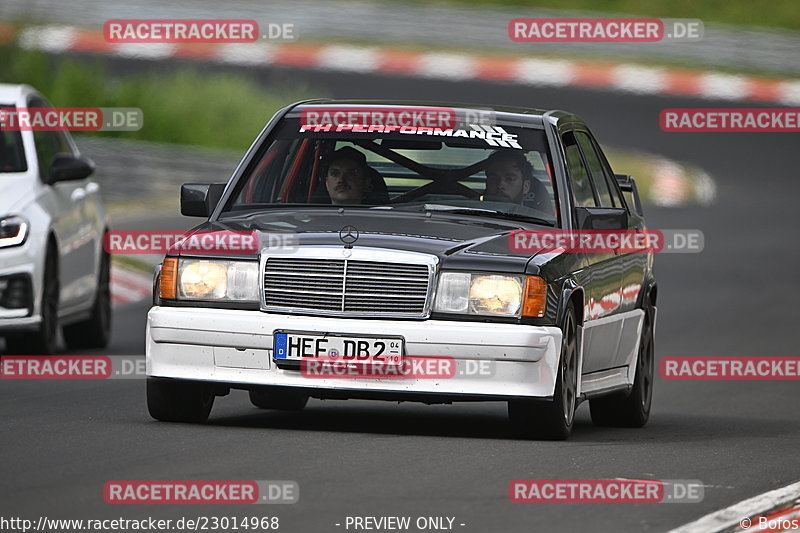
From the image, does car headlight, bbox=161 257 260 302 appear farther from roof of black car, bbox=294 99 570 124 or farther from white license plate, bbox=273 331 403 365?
roof of black car, bbox=294 99 570 124

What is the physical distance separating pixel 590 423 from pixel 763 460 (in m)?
2.17

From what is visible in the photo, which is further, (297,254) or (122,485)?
(297,254)

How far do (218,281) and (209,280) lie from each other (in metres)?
0.05

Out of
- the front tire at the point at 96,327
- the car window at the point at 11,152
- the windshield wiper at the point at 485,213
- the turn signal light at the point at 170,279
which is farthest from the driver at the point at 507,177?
the front tire at the point at 96,327

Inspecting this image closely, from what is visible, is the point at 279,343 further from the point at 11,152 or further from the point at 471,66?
the point at 471,66

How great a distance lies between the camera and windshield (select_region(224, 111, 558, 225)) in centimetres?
997

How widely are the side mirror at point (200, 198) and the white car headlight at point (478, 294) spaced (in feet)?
5.39

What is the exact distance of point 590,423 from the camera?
11.4 m

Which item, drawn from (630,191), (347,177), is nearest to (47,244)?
(347,177)

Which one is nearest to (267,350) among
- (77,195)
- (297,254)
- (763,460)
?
(297,254)

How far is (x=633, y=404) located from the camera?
11.0 m

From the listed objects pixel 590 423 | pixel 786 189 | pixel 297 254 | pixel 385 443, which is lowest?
pixel 786 189

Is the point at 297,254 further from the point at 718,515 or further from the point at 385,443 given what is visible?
the point at 718,515

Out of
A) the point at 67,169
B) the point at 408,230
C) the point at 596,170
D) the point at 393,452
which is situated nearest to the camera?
the point at 393,452
